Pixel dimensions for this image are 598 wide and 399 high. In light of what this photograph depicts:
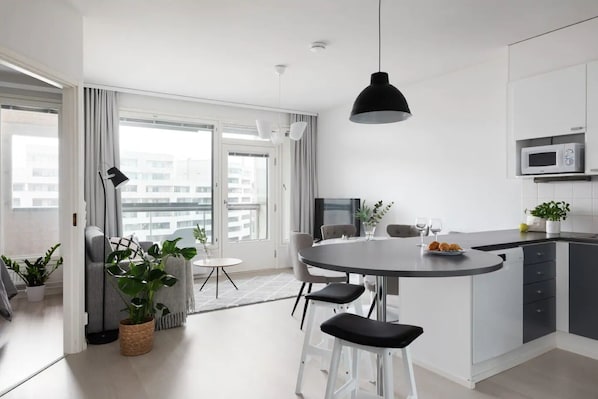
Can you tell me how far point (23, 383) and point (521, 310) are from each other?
353cm

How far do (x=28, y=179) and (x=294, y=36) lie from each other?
3.95 m

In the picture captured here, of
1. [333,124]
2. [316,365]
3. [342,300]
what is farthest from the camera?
[333,124]

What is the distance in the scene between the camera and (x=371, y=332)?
66.1 inches

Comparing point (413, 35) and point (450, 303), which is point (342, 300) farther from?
point (413, 35)

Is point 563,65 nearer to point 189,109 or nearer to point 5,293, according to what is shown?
point 189,109

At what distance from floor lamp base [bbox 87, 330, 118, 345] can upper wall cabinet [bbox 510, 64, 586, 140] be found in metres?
4.10

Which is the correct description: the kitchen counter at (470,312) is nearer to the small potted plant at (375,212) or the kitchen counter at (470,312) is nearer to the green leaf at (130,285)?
the green leaf at (130,285)

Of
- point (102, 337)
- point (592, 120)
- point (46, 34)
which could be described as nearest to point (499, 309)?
point (592, 120)

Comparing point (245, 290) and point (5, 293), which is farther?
point (245, 290)

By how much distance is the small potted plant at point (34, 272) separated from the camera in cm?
471

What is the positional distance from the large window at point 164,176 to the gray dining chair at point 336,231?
2279 millimetres

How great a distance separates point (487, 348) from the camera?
2.64 meters

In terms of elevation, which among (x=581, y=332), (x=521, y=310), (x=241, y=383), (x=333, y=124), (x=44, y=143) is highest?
(x=333, y=124)

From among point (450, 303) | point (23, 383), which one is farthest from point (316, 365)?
point (23, 383)
